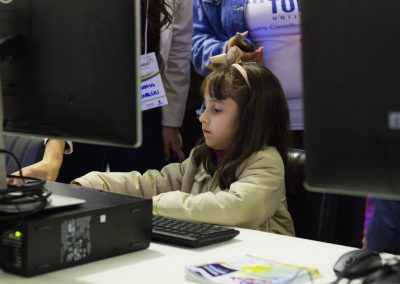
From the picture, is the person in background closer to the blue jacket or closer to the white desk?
the blue jacket

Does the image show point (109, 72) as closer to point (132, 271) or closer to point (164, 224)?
point (132, 271)

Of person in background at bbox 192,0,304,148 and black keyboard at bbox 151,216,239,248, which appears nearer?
black keyboard at bbox 151,216,239,248

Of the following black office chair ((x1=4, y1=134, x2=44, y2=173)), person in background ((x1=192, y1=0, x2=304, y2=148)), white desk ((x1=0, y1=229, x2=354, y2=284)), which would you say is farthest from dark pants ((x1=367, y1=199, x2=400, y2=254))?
black office chair ((x1=4, y1=134, x2=44, y2=173))

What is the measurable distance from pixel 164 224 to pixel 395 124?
30.6 inches

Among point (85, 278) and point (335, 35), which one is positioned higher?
point (335, 35)

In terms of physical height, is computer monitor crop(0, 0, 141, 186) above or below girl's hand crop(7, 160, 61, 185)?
above

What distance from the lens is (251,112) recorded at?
2.11m

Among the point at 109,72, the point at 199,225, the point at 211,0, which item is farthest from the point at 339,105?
the point at 211,0

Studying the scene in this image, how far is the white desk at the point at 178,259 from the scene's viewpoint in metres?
1.29

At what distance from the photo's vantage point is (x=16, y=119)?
146cm

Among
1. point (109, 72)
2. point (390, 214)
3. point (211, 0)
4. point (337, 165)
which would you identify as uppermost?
point (211, 0)

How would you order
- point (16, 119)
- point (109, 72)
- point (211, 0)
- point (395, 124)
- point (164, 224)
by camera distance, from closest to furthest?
point (395, 124), point (109, 72), point (16, 119), point (164, 224), point (211, 0)

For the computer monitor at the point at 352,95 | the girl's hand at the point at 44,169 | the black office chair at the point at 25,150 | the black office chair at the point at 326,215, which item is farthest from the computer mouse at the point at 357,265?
the black office chair at the point at 25,150

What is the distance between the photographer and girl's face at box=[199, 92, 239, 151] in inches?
83.2
